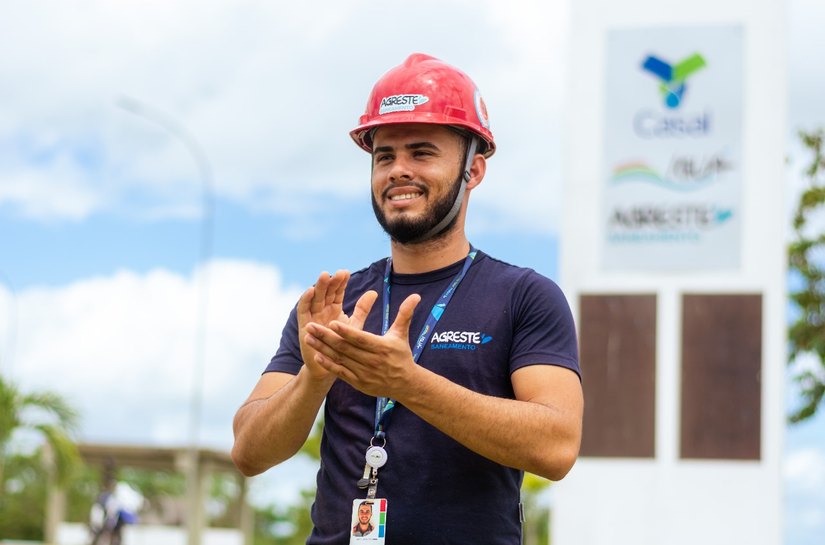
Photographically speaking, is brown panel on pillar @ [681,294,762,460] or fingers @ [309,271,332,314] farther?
brown panel on pillar @ [681,294,762,460]

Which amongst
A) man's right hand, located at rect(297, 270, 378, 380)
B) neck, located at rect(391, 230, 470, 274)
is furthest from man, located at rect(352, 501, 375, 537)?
neck, located at rect(391, 230, 470, 274)

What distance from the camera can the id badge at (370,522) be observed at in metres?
3.06

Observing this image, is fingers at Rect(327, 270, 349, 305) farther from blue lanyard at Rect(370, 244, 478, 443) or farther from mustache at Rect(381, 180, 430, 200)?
mustache at Rect(381, 180, 430, 200)

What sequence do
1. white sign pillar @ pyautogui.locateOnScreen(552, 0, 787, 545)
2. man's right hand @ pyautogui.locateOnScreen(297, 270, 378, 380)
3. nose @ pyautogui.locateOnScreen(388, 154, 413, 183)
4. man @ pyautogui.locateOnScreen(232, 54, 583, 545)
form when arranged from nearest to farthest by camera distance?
1. man @ pyautogui.locateOnScreen(232, 54, 583, 545)
2. man's right hand @ pyautogui.locateOnScreen(297, 270, 378, 380)
3. nose @ pyautogui.locateOnScreen(388, 154, 413, 183)
4. white sign pillar @ pyautogui.locateOnScreen(552, 0, 787, 545)

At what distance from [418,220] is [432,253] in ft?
0.44

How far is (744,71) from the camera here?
49.4 feet

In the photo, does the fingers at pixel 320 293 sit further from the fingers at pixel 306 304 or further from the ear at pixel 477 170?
the ear at pixel 477 170

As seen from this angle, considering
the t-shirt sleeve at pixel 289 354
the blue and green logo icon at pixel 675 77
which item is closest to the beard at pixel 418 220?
the t-shirt sleeve at pixel 289 354

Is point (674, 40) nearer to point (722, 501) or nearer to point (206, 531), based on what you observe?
point (722, 501)

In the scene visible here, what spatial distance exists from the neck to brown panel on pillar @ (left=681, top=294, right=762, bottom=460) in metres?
11.6

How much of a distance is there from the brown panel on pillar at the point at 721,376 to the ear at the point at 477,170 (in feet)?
37.9

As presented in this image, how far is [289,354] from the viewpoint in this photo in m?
3.47

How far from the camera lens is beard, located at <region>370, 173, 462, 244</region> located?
3.28m

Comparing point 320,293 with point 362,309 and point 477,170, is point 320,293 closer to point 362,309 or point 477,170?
point 362,309
